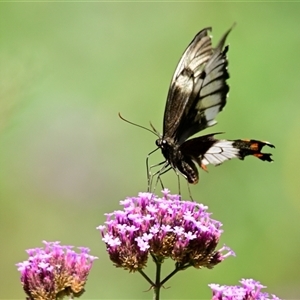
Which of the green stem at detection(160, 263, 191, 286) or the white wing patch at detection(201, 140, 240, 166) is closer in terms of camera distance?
the green stem at detection(160, 263, 191, 286)

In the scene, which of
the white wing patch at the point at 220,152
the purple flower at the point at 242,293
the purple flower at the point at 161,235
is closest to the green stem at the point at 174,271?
the purple flower at the point at 161,235

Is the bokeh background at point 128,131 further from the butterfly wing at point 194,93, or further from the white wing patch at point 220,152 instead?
the white wing patch at point 220,152

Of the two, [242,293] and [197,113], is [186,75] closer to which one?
[197,113]

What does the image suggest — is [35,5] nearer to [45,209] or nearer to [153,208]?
[45,209]

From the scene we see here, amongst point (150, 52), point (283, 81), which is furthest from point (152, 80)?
point (283, 81)

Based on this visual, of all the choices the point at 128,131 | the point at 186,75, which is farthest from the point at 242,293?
the point at 128,131

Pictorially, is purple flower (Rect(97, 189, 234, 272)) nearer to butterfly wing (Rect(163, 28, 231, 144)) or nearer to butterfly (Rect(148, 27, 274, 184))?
butterfly (Rect(148, 27, 274, 184))

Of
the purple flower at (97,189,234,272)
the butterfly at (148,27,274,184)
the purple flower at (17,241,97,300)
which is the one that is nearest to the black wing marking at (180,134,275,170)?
the butterfly at (148,27,274,184)
